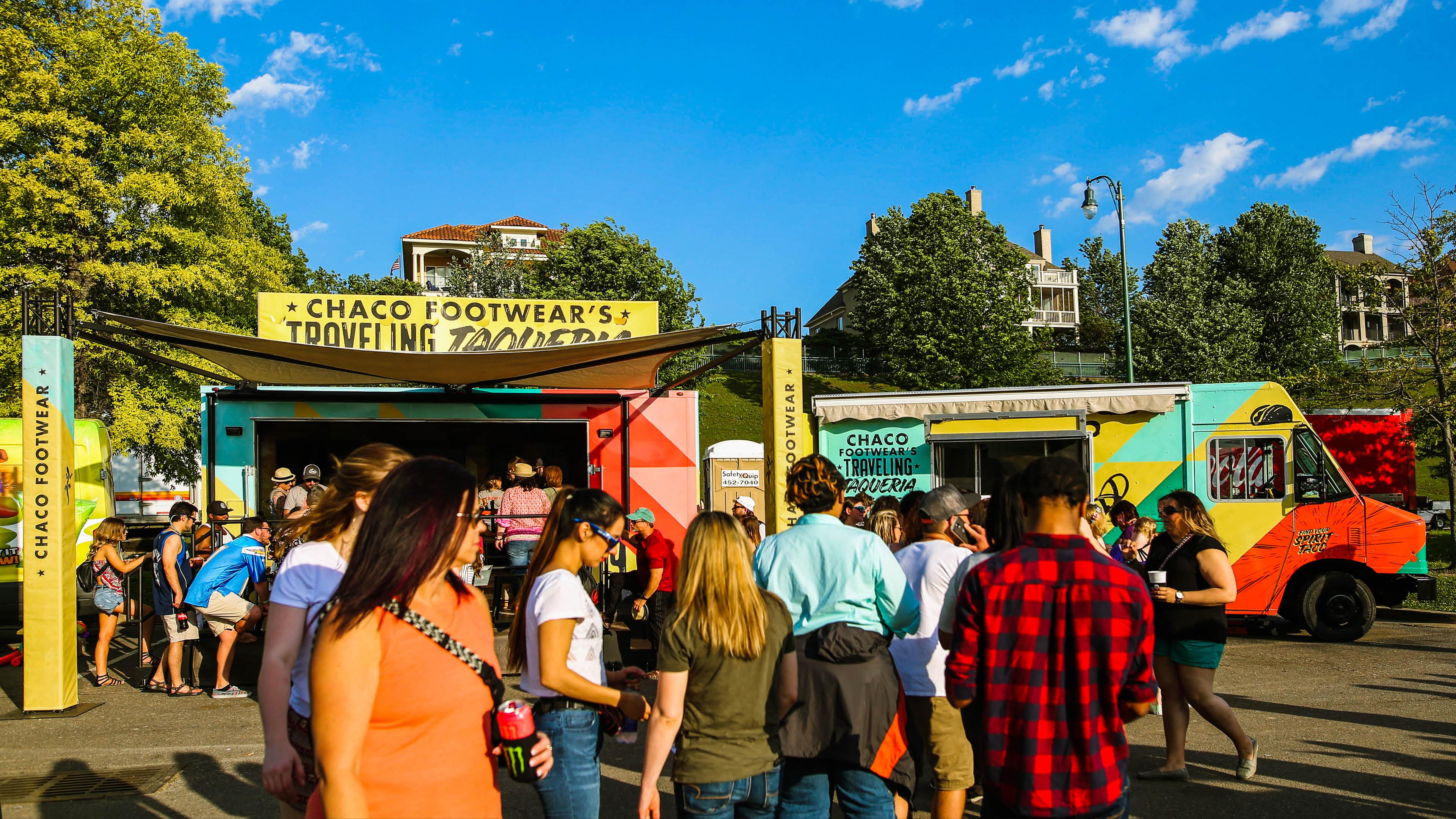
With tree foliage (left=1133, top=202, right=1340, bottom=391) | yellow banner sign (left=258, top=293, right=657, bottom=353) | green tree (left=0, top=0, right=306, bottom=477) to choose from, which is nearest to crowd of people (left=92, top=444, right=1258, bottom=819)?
yellow banner sign (left=258, top=293, right=657, bottom=353)

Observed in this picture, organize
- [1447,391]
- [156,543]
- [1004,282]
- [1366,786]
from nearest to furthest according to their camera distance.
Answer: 1. [1366,786]
2. [156,543]
3. [1447,391]
4. [1004,282]

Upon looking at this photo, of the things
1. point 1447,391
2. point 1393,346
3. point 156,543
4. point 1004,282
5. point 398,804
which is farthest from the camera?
point 1004,282

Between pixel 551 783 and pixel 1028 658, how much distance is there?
4.81 ft

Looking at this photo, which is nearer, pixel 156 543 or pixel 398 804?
pixel 398 804

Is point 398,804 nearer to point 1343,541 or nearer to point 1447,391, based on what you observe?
point 1343,541

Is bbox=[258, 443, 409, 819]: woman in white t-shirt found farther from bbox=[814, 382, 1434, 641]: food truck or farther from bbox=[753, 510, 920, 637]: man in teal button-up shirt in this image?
bbox=[814, 382, 1434, 641]: food truck

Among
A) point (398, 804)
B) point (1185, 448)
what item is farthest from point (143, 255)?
point (398, 804)

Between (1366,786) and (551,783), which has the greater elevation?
(551,783)

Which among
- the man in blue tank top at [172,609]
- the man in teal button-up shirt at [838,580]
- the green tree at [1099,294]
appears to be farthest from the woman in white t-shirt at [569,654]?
the green tree at [1099,294]

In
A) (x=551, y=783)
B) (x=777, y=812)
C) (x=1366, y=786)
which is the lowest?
(x=1366, y=786)

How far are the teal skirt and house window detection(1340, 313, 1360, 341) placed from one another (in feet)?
214

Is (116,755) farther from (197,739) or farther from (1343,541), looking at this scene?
(1343,541)

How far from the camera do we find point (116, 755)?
19.3 ft

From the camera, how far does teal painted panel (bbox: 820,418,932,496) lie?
11.3 m
